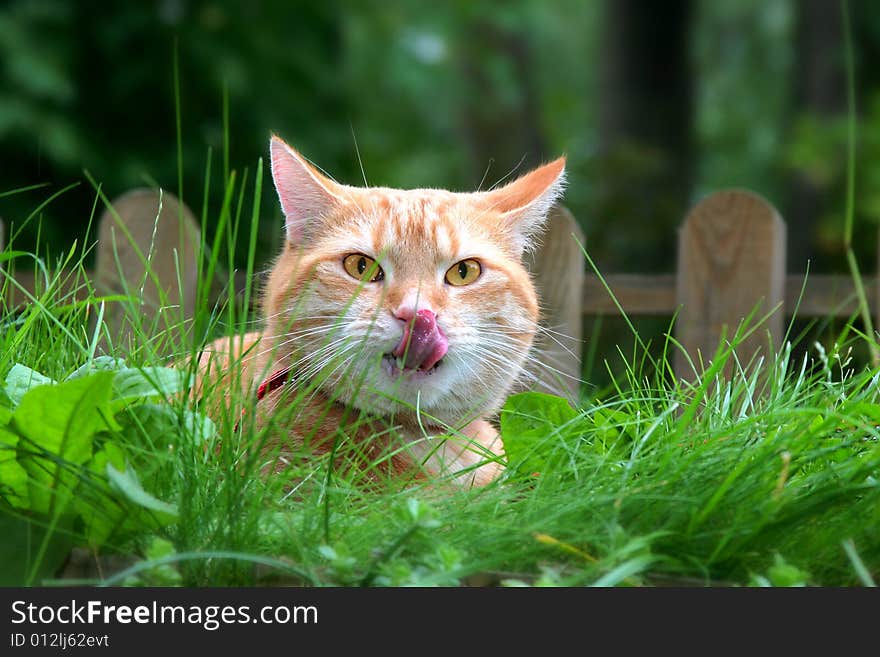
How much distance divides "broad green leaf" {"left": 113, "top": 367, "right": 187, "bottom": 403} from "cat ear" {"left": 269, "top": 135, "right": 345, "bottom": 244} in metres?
0.83

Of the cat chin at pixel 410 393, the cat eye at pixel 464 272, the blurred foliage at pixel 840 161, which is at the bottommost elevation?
the cat chin at pixel 410 393

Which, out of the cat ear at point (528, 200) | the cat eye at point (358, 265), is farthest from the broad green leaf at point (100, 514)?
the cat ear at point (528, 200)

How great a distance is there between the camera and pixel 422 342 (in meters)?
2.26

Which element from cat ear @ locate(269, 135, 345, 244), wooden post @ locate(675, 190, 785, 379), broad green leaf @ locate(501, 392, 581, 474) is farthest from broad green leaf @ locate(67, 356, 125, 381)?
wooden post @ locate(675, 190, 785, 379)

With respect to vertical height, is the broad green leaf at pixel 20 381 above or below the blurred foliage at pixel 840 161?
below

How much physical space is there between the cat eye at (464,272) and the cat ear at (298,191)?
33 centimetres

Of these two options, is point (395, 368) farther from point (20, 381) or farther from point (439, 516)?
point (20, 381)

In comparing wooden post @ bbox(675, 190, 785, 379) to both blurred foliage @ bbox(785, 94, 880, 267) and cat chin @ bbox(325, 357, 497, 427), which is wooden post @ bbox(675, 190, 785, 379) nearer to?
cat chin @ bbox(325, 357, 497, 427)

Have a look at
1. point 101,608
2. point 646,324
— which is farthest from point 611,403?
point 646,324

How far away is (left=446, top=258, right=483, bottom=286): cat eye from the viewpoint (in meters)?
2.53

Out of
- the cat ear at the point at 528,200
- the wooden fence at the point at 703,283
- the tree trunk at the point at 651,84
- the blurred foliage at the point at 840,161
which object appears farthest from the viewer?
the tree trunk at the point at 651,84

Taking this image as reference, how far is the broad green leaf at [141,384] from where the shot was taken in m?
1.78

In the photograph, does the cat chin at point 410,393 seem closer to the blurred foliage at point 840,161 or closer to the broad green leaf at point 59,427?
the broad green leaf at point 59,427

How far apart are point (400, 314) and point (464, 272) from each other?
0.34 metres
